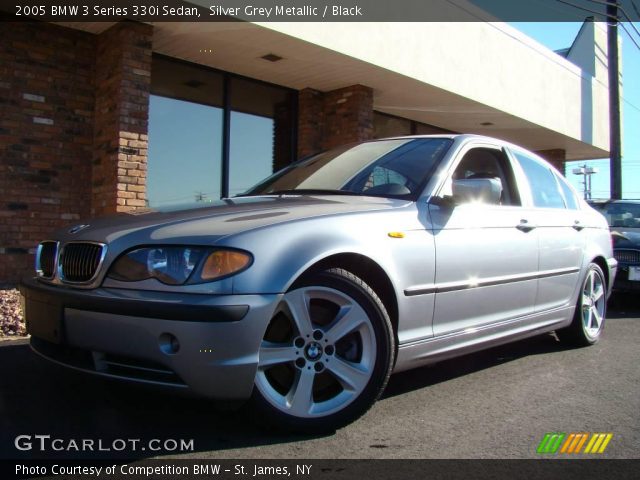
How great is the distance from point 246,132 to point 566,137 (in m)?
8.46

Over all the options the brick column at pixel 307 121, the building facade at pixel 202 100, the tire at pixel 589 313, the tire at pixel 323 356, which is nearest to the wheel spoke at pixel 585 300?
the tire at pixel 589 313

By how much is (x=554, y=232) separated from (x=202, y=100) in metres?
6.11

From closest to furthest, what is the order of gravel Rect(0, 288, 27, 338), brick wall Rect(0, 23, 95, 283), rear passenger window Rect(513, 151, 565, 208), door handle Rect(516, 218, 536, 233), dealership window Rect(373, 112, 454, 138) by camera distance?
door handle Rect(516, 218, 536, 233), rear passenger window Rect(513, 151, 565, 208), gravel Rect(0, 288, 27, 338), brick wall Rect(0, 23, 95, 283), dealership window Rect(373, 112, 454, 138)

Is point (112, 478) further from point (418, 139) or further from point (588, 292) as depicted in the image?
point (588, 292)

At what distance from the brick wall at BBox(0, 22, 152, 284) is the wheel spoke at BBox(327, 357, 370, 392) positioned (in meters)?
4.93

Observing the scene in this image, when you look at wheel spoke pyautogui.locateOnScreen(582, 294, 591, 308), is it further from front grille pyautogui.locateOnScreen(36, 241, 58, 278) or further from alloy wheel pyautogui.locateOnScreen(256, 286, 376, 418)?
front grille pyautogui.locateOnScreen(36, 241, 58, 278)

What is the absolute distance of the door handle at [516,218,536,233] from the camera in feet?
13.0

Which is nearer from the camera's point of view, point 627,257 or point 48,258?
point 48,258

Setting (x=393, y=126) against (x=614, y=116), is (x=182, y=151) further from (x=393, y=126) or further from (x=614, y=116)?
(x=614, y=116)

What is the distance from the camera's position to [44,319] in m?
2.85

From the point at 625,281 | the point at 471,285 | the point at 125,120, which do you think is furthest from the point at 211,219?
the point at 625,281

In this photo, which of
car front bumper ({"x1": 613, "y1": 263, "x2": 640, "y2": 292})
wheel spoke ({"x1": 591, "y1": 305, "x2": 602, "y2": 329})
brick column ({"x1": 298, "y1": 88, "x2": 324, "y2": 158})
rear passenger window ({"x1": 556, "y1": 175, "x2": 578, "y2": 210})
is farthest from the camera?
brick column ({"x1": 298, "y1": 88, "x2": 324, "y2": 158})

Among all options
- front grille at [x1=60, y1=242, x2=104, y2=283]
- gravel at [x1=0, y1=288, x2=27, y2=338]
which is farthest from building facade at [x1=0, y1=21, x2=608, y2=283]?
front grille at [x1=60, y1=242, x2=104, y2=283]

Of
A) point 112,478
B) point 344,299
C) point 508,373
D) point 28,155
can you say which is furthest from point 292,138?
point 112,478
